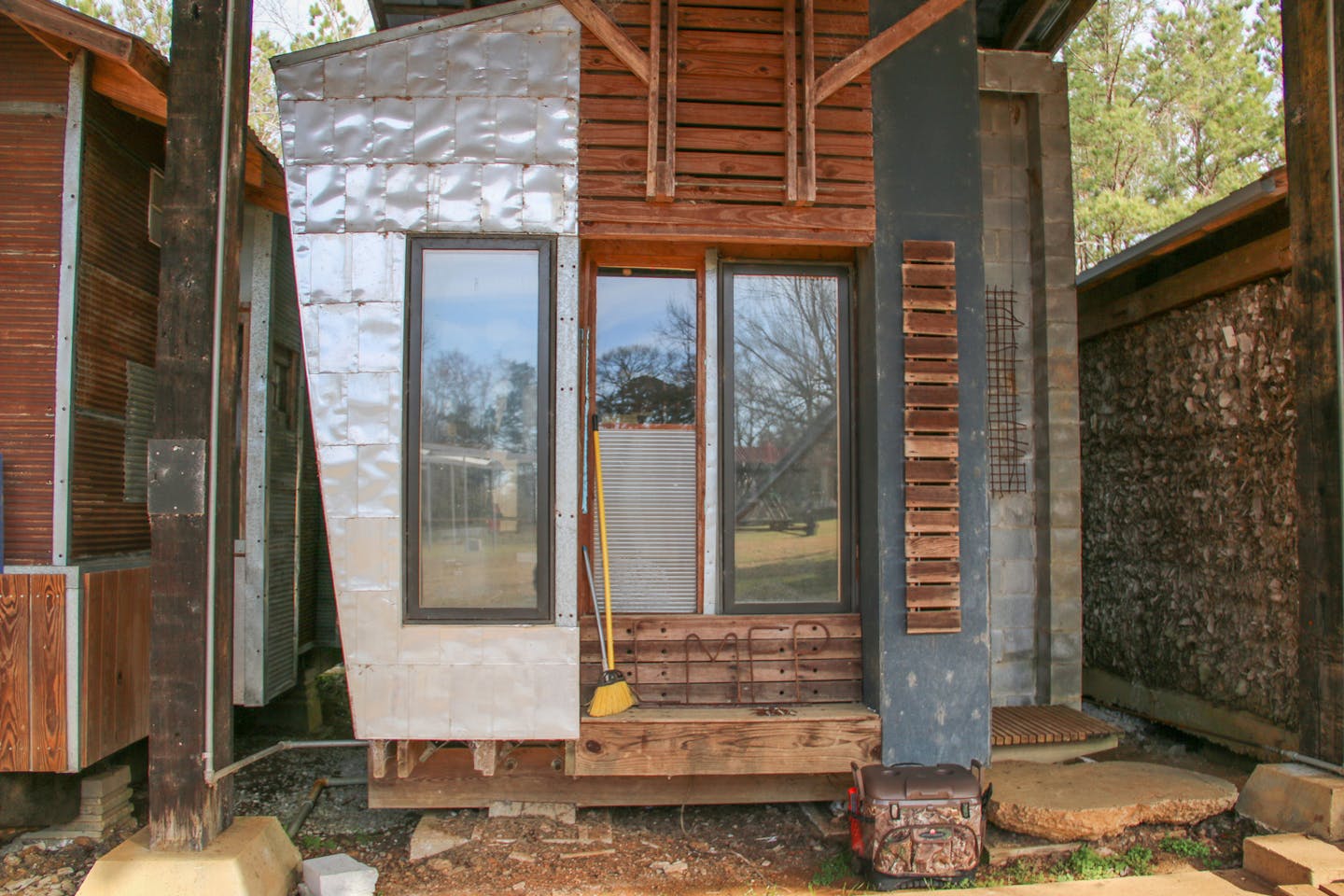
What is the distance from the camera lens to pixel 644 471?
15.0 feet

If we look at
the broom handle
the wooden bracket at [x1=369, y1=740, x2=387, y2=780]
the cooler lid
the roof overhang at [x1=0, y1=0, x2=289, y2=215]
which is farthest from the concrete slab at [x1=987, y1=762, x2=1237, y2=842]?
the roof overhang at [x1=0, y1=0, x2=289, y2=215]

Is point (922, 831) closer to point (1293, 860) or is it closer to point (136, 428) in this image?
point (1293, 860)

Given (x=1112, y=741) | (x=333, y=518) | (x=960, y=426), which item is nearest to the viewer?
(x=333, y=518)

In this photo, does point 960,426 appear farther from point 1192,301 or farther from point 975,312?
point 1192,301

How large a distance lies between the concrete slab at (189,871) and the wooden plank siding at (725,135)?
2.94 metres

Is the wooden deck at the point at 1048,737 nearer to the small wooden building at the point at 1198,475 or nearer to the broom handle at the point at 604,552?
the small wooden building at the point at 1198,475

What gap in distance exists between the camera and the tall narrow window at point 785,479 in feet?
14.9

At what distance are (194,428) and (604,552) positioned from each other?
1915mm

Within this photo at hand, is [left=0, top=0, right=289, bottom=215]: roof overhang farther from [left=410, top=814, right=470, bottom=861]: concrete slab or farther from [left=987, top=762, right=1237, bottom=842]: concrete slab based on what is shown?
[left=987, top=762, right=1237, bottom=842]: concrete slab

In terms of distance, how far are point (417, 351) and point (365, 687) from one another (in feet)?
5.03

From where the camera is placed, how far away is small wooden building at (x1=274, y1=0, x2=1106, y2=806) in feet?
13.3

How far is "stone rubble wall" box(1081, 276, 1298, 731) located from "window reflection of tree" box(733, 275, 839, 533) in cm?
261

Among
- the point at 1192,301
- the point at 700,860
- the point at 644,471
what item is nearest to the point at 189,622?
the point at 644,471

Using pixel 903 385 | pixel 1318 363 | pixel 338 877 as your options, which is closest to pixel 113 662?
pixel 338 877
